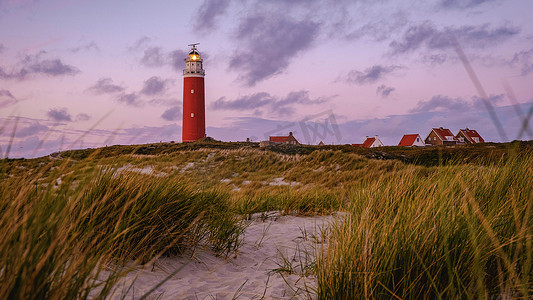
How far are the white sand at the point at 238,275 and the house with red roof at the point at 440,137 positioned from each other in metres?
54.2

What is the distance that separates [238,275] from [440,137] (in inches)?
2208

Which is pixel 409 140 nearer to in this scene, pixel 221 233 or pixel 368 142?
pixel 368 142

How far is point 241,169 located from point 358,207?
1463 centimetres

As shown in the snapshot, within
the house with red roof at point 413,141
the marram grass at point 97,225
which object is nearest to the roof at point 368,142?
the house with red roof at point 413,141

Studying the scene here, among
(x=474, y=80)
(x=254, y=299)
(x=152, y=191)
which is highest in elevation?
(x=474, y=80)

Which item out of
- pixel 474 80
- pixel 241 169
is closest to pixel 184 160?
pixel 241 169

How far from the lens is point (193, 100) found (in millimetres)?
41531

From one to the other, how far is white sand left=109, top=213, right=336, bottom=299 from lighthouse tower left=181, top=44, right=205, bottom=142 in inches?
1512

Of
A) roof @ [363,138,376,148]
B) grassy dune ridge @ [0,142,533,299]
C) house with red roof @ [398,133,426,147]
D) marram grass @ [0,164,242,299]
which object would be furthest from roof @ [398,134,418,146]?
marram grass @ [0,164,242,299]

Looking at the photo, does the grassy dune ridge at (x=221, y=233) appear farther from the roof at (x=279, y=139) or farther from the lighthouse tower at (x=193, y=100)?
the roof at (x=279, y=139)

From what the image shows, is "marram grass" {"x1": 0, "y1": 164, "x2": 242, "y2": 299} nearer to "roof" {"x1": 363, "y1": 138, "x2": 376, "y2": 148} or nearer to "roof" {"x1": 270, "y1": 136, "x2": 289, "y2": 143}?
"roof" {"x1": 270, "y1": 136, "x2": 289, "y2": 143}

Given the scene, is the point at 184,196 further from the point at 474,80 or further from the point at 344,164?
the point at 344,164

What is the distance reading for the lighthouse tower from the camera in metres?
41.7

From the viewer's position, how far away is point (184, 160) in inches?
849
